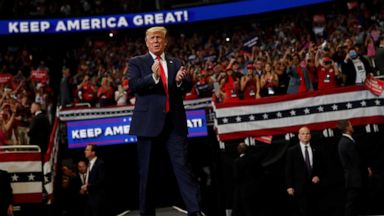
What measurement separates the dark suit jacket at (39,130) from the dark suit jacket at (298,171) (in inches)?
224

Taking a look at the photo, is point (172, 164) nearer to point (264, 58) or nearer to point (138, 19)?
point (264, 58)

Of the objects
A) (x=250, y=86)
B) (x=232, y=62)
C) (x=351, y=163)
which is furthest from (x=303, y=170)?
(x=232, y=62)

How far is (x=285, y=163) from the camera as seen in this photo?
1280cm

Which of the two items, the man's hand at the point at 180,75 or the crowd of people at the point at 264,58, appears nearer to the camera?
the man's hand at the point at 180,75

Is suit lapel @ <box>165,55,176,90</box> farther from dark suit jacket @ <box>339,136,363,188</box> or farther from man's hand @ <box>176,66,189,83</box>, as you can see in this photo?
dark suit jacket @ <box>339,136,363,188</box>

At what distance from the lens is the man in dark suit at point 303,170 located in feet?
37.9

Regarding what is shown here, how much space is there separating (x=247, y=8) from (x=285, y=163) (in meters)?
14.8

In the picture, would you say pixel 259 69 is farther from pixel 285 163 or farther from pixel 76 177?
pixel 76 177

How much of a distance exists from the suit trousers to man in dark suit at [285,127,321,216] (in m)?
6.04

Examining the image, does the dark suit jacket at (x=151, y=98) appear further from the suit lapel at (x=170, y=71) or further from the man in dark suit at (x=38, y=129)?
the man in dark suit at (x=38, y=129)

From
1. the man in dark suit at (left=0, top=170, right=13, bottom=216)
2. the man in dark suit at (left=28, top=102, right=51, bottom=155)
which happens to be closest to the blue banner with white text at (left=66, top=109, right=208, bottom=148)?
the man in dark suit at (left=28, top=102, right=51, bottom=155)

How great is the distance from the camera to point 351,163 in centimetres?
1043

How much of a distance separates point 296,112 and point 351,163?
282cm

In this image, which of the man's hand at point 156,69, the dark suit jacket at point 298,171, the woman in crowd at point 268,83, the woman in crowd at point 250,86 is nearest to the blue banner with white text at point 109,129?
the woman in crowd at point 250,86
